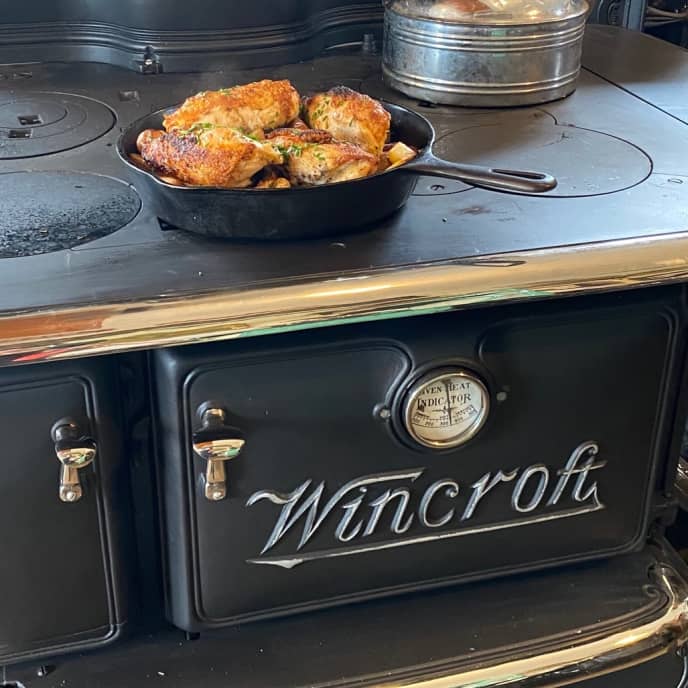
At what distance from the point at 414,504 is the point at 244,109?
1.35 ft

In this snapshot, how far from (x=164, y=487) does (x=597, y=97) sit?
744 mm

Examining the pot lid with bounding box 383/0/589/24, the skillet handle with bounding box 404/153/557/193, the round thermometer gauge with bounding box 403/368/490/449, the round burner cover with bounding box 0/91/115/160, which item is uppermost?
the pot lid with bounding box 383/0/589/24

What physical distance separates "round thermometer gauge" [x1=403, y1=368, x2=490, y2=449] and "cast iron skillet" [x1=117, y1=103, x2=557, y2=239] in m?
0.15

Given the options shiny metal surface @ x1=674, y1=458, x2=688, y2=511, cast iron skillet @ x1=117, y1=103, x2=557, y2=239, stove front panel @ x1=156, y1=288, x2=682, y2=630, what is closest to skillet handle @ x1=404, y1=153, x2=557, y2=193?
cast iron skillet @ x1=117, y1=103, x2=557, y2=239

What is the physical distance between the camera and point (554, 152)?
1.03 meters

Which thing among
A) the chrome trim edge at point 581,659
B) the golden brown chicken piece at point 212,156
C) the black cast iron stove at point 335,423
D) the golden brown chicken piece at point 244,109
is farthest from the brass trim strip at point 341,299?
the chrome trim edge at point 581,659

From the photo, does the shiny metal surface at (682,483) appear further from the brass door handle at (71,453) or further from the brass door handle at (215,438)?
the brass door handle at (71,453)

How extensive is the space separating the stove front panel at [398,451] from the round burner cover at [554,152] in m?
0.15

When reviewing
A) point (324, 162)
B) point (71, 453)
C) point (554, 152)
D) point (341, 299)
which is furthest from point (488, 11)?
point (71, 453)

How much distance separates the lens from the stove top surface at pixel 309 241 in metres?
0.77

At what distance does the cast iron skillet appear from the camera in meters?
0.77

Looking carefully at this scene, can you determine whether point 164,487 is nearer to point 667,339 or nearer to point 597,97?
point 667,339

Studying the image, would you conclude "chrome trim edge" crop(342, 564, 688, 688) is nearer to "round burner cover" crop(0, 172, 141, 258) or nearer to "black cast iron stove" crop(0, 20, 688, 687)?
"black cast iron stove" crop(0, 20, 688, 687)

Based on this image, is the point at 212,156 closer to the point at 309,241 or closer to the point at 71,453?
the point at 309,241
